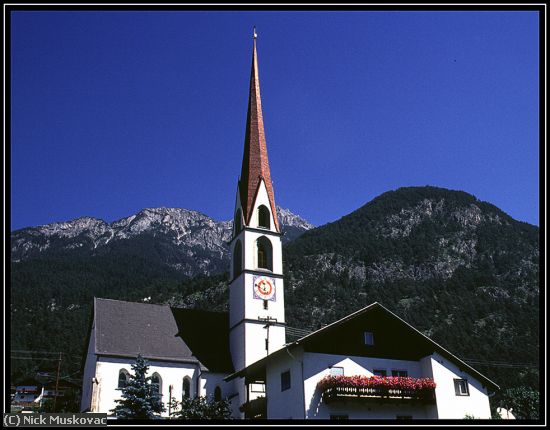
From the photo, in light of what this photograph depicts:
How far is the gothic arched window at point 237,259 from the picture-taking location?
44672 mm

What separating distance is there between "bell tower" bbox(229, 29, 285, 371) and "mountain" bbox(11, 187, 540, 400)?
49.7m

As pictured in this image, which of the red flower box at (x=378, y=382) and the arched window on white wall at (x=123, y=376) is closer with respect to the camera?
the red flower box at (x=378, y=382)

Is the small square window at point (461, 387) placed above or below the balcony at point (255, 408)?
above

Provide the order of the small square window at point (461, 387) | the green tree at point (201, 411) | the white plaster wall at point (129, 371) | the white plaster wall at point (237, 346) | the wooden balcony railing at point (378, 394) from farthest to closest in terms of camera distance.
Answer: the white plaster wall at point (237, 346)
the white plaster wall at point (129, 371)
the small square window at point (461, 387)
the green tree at point (201, 411)
the wooden balcony railing at point (378, 394)

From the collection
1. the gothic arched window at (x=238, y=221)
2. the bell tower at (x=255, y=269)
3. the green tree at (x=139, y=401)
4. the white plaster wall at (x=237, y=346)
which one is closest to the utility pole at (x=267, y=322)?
the bell tower at (x=255, y=269)

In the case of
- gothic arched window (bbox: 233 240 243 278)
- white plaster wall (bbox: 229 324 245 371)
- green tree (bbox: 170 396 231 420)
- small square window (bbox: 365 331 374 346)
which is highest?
gothic arched window (bbox: 233 240 243 278)

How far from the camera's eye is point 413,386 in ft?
102

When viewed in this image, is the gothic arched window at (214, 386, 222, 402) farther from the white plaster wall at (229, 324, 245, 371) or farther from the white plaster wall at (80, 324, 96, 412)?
the white plaster wall at (80, 324, 96, 412)

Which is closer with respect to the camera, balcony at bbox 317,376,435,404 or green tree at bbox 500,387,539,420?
balcony at bbox 317,376,435,404

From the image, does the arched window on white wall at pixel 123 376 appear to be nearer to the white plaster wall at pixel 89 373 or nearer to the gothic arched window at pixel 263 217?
the white plaster wall at pixel 89 373

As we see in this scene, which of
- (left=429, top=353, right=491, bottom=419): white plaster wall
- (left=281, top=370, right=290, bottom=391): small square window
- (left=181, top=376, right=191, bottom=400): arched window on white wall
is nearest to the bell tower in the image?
(left=181, top=376, right=191, bottom=400): arched window on white wall

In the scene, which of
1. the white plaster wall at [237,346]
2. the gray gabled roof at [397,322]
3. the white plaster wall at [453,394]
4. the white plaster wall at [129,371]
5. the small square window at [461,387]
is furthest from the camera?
the white plaster wall at [237,346]

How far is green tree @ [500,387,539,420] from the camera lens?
150 feet

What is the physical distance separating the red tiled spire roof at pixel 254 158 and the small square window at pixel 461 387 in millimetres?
18067
